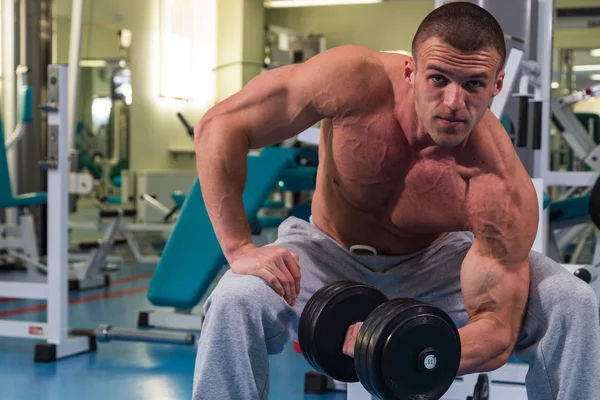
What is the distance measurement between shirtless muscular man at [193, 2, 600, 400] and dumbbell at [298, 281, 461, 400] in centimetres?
8

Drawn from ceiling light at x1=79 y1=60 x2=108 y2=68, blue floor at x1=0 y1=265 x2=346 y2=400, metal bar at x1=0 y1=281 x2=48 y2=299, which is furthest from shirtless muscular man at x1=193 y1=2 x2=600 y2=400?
ceiling light at x1=79 y1=60 x2=108 y2=68

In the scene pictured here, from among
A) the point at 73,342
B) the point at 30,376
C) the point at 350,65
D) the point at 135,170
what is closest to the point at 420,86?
the point at 350,65

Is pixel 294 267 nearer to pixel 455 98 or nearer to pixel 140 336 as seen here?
pixel 455 98

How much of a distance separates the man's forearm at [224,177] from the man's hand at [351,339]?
0.98ft

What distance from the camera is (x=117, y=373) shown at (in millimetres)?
3150

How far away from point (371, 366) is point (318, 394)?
146 cm

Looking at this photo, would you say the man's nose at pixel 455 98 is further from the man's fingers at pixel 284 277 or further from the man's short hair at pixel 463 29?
the man's fingers at pixel 284 277

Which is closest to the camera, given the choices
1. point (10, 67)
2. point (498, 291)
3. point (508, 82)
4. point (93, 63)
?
point (498, 291)

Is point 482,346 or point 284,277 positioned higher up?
point 284,277

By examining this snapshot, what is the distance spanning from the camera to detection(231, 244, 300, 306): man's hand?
1653 mm

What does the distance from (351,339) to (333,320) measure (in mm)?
60

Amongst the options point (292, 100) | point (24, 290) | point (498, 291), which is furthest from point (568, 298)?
point (24, 290)

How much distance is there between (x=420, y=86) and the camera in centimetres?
167

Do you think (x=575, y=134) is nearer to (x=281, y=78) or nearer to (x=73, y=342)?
(x=73, y=342)
